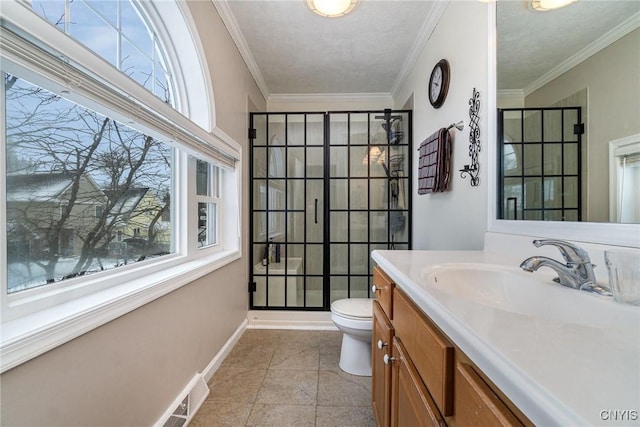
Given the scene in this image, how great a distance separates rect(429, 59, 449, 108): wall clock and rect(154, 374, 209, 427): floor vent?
7.65 ft

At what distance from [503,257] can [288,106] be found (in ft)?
9.63

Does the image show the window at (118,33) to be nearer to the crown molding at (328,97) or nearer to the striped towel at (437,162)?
the striped towel at (437,162)

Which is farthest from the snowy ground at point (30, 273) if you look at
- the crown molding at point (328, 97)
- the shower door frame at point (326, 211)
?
the crown molding at point (328, 97)

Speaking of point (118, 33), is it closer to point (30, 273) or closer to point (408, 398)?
point (30, 273)

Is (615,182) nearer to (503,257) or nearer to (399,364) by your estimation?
(503,257)

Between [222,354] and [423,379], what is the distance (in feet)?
5.38

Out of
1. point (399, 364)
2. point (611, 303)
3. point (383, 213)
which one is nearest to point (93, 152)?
point (399, 364)

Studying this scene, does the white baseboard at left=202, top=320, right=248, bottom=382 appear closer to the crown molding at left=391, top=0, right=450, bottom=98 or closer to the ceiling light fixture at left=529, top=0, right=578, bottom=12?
the ceiling light fixture at left=529, top=0, right=578, bottom=12

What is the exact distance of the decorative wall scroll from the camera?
139 cm

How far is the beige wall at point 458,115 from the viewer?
136 centimetres

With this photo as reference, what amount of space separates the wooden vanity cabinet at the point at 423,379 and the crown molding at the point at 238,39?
2.01m

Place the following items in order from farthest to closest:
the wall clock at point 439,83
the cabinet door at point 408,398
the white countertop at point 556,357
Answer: the wall clock at point 439,83, the cabinet door at point 408,398, the white countertop at point 556,357

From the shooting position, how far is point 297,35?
217 cm

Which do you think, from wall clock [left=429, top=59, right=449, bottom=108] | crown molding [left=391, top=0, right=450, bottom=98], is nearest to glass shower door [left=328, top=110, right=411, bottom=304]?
crown molding [left=391, top=0, right=450, bottom=98]
